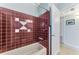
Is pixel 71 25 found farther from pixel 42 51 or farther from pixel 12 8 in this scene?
pixel 12 8

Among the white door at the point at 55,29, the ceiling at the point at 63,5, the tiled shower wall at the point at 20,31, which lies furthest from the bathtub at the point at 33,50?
the ceiling at the point at 63,5

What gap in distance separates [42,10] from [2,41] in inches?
32.1

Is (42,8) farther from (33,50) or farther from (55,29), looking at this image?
(33,50)

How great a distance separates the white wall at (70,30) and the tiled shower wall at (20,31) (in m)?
0.29

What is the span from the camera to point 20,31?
1.82 metres

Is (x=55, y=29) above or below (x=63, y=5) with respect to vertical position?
below

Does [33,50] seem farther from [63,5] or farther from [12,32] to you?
[63,5]

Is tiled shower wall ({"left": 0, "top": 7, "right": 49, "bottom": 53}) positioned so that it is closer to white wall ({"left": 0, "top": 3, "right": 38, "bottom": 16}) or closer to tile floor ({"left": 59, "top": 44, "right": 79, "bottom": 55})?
white wall ({"left": 0, "top": 3, "right": 38, "bottom": 16})

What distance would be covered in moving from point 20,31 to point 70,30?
2.72ft

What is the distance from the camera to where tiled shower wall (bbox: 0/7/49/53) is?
5.46 ft

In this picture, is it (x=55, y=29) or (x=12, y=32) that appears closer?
(x=12, y=32)

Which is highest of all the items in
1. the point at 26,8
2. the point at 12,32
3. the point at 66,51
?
the point at 26,8

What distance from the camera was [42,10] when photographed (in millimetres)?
1900

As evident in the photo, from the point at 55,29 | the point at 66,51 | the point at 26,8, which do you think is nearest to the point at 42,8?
the point at 26,8
